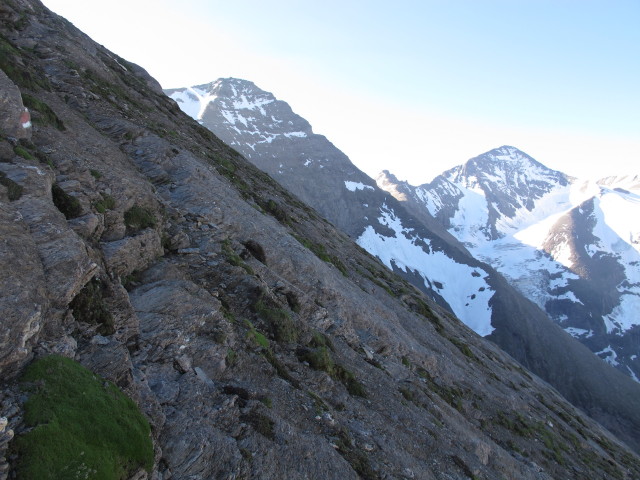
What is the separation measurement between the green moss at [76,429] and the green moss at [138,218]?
9.09m

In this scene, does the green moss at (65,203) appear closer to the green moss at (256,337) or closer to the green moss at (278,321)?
the green moss at (256,337)

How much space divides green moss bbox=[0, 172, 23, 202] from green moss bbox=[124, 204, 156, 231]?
4.63m

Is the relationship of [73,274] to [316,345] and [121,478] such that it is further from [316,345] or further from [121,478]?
[316,345]

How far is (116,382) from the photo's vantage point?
32.6 feet

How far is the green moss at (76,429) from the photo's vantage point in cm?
713

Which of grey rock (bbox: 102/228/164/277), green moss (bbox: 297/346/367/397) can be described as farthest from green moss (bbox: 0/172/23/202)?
green moss (bbox: 297/346/367/397)

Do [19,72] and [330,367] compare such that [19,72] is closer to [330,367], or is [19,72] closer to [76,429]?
[76,429]

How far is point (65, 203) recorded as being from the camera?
47.1 ft

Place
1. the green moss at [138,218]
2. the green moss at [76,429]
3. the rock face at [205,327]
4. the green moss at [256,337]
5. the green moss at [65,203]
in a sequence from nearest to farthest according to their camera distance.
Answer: the green moss at [76,429] < the rock face at [205,327] < the green moss at [65,203] < the green moss at [256,337] < the green moss at [138,218]

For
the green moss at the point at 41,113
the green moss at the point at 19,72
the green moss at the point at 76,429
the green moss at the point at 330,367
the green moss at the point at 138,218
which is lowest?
the green moss at the point at 76,429

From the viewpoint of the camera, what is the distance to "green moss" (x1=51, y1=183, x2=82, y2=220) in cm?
1421

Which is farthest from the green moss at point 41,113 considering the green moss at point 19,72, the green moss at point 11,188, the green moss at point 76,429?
the green moss at point 76,429

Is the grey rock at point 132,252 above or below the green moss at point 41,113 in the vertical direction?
below

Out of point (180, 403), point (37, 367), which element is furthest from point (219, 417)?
point (37, 367)
